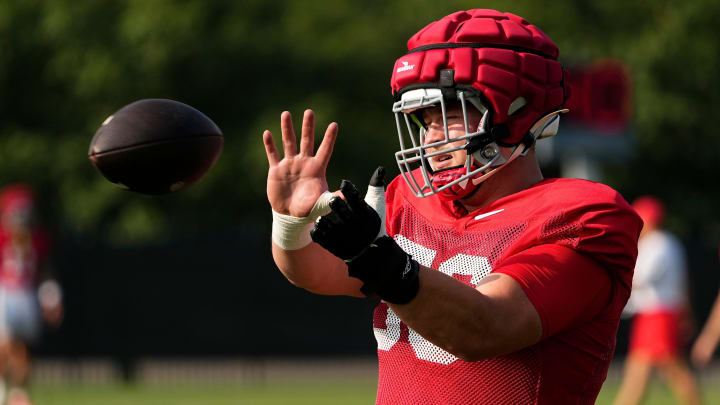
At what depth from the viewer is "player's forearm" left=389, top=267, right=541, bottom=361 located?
243 cm

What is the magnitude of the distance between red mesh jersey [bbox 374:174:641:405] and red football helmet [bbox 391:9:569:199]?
0.13m

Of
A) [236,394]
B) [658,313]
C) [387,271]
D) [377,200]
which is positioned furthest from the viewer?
[236,394]

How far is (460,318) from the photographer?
2451 mm

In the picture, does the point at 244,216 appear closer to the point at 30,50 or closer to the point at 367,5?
the point at 30,50

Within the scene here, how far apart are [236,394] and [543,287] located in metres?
10.1

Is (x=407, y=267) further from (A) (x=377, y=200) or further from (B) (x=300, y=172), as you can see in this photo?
(B) (x=300, y=172)

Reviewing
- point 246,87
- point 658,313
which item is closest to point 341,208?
point 658,313

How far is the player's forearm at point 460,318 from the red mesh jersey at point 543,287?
0.31ft

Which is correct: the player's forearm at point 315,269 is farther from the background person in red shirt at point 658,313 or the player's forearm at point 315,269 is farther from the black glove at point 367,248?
the background person in red shirt at point 658,313

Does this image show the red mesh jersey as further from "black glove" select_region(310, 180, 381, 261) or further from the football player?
"black glove" select_region(310, 180, 381, 261)

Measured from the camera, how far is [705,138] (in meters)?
21.5

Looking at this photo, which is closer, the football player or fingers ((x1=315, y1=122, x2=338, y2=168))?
the football player

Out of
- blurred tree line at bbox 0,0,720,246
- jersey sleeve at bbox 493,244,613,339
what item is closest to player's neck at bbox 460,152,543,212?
jersey sleeve at bbox 493,244,613,339

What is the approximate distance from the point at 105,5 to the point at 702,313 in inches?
427
